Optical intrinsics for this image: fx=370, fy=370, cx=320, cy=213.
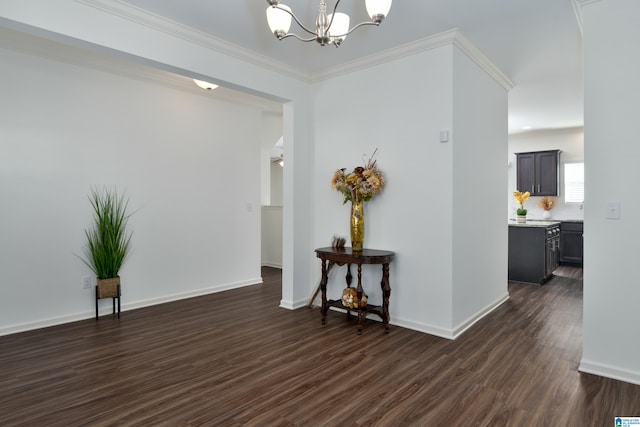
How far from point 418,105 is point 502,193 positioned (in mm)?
1766

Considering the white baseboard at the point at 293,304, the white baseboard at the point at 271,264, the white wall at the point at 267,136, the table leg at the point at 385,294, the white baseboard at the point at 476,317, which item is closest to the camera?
the white baseboard at the point at 476,317

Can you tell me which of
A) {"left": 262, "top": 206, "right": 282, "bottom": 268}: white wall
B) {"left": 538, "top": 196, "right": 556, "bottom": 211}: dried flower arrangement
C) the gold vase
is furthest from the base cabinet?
{"left": 262, "top": 206, "right": 282, "bottom": 268}: white wall

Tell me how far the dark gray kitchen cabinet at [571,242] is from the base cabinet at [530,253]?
146 cm

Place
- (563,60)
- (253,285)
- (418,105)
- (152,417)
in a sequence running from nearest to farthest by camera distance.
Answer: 1. (152,417)
2. (418,105)
3. (563,60)
4. (253,285)

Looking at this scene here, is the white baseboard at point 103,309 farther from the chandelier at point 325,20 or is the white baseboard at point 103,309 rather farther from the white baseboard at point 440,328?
the chandelier at point 325,20

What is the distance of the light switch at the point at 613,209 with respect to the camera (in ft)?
8.41

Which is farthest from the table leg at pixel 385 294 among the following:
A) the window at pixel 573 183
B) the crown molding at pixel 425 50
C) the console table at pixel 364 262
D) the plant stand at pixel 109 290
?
the window at pixel 573 183

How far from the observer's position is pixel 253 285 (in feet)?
18.2

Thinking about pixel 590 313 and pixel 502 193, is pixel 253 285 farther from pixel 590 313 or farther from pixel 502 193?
pixel 590 313

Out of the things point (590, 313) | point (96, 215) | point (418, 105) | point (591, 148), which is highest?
point (418, 105)

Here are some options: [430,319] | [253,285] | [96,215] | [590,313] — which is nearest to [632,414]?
[590,313]

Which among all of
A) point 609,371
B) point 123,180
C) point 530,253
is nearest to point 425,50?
point 609,371

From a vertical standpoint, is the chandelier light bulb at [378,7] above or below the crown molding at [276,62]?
below

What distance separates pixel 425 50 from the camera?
11.4 feet
